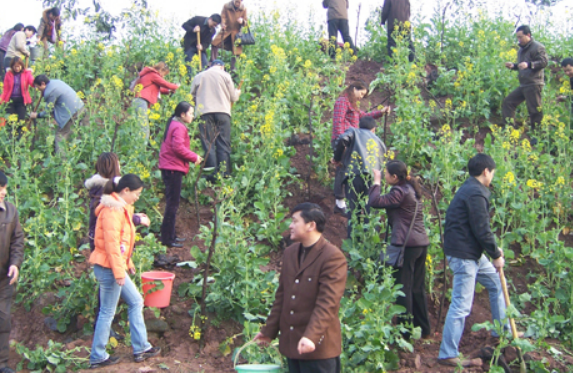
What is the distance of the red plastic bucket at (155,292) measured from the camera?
213 inches

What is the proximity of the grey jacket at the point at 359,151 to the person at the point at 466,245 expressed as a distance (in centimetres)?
145

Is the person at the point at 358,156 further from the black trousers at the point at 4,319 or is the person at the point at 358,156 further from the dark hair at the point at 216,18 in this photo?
the dark hair at the point at 216,18

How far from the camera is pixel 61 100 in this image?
839cm

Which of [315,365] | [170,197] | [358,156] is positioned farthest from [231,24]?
[315,365]

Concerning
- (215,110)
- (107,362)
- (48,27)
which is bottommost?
(107,362)

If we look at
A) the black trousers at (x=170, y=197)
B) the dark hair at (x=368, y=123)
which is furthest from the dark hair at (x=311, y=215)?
the black trousers at (x=170, y=197)

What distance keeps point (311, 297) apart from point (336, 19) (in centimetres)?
947

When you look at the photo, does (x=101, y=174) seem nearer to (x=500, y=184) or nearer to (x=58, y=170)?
(x=58, y=170)

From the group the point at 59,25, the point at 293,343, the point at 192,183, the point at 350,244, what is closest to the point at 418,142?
the point at 350,244

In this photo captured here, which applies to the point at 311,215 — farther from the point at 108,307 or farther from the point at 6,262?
the point at 6,262

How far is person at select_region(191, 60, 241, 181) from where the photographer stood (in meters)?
7.88

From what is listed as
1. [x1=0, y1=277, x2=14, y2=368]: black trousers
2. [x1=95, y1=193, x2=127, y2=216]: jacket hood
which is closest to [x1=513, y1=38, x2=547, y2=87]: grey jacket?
[x1=95, y1=193, x2=127, y2=216]: jacket hood

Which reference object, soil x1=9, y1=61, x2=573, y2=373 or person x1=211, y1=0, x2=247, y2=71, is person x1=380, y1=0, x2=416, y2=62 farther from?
soil x1=9, y1=61, x2=573, y2=373

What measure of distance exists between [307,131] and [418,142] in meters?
1.87
